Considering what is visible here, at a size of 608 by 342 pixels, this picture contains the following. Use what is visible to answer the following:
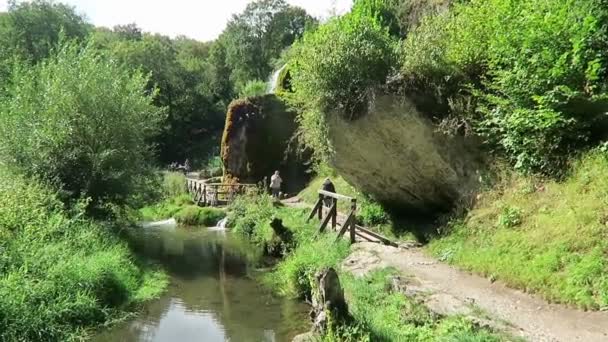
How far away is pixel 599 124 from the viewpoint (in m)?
10.5

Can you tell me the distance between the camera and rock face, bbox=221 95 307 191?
30266 mm

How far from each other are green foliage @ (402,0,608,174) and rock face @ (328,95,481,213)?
0.87 meters

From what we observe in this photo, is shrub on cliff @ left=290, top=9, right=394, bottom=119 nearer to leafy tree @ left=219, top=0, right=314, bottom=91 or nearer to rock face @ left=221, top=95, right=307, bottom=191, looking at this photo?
rock face @ left=221, top=95, right=307, bottom=191

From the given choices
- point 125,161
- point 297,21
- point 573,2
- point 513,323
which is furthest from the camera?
point 297,21

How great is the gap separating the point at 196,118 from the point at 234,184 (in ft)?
93.8

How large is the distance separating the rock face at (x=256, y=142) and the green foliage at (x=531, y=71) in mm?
17581

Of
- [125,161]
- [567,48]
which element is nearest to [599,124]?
[567,48]

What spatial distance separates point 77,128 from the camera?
1586cm

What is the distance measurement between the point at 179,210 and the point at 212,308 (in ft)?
53.1

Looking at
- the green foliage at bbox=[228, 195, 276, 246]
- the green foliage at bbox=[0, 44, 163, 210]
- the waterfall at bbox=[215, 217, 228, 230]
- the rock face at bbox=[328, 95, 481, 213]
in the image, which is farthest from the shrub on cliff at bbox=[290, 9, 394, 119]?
the waterfall at bbox=[215, 217, 228, 230]

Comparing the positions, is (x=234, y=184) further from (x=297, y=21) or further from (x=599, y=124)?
(x=297, y=21)

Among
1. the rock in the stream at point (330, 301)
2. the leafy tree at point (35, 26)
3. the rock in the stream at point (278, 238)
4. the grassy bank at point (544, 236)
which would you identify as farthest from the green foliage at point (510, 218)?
the leafy tree at point (35, 26)

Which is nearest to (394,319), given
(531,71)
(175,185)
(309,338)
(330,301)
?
(330,301)

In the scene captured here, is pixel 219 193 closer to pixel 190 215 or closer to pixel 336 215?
pixel 190 215
